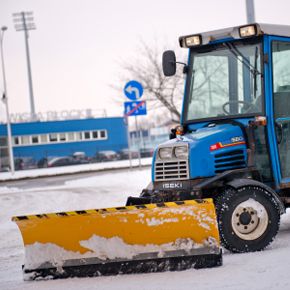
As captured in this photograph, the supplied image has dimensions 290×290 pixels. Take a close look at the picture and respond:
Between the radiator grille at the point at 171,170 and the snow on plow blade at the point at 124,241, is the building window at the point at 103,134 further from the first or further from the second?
the snow on plow blade at the point at 124,241

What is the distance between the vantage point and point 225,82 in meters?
8.17

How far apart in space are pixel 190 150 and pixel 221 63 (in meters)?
1.40

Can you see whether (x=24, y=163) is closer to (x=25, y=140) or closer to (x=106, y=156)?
(x=106, y=156)

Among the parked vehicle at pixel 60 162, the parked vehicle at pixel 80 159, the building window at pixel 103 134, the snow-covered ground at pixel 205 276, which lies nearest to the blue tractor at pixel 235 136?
the snow-covered ground at pixel 205 276

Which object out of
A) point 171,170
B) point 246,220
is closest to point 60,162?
point 171,170

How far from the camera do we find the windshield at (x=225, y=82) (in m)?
8.01

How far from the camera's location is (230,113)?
810 centimetres

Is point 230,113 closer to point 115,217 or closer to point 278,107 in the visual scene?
point 278,107

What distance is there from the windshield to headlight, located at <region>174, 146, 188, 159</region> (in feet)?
2.73

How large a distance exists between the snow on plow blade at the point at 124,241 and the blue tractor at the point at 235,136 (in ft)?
2.12

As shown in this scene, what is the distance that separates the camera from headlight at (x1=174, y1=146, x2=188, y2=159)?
7617 mm

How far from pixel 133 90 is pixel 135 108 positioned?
2.74 feet

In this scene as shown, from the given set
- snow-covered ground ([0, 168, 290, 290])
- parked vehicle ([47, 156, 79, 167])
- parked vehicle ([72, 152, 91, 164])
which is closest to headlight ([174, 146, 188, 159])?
snow-covered ground ([0, 168, 290, 290])

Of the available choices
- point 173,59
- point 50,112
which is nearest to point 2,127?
point 50,112
